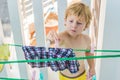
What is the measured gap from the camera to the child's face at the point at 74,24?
89 centimetres

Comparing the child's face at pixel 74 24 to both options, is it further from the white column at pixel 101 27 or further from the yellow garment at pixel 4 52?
the yellow garment at pixel 4 52

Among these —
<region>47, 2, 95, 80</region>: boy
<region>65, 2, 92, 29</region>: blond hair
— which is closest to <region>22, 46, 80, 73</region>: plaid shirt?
<region>47, 2, 95, 80</region>: boy

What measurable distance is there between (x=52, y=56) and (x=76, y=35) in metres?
0.11

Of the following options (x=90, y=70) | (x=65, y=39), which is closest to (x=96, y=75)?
(x=90, y=70)

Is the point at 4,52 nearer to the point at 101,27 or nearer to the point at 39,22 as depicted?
the point at 39,22

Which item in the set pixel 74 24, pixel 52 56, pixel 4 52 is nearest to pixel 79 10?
pixel 74 24

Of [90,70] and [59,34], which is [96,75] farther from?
[59,34]

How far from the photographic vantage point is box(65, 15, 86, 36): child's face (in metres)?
0.89

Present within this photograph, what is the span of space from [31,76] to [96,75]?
249mm

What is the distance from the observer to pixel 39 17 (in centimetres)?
91

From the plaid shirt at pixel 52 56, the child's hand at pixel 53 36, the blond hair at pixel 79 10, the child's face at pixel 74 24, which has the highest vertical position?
the blond hair at pixel 79 10

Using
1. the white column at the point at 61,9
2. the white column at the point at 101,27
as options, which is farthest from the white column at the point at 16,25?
the white column at the point at 101,27

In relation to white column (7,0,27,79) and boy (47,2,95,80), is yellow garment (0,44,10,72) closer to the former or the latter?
white column (7,0,27,79)

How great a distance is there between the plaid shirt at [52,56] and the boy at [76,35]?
23 millimetres
